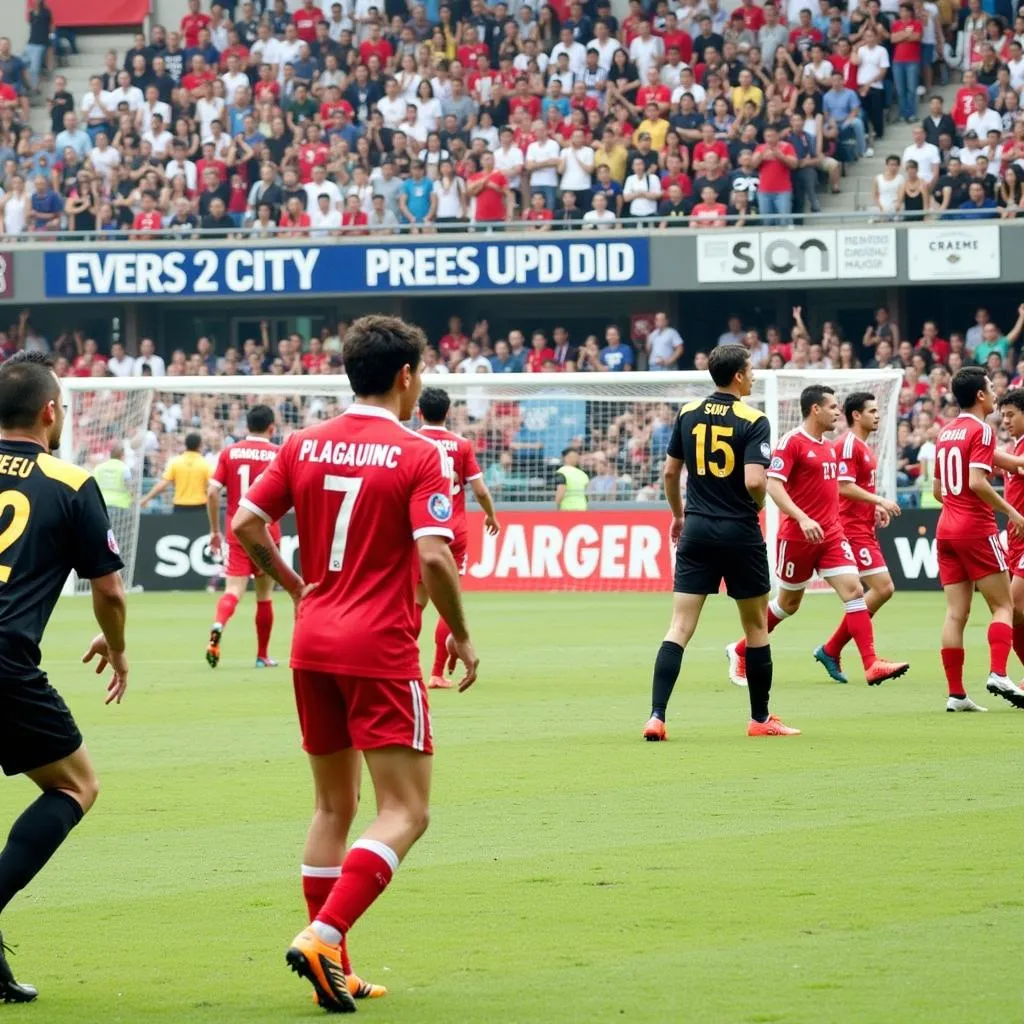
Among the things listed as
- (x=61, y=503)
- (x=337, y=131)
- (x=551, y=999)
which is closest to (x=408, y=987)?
(x=551, y=999)

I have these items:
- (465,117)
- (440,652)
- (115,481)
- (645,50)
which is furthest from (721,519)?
(465,117)

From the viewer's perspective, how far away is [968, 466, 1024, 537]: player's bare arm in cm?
1206

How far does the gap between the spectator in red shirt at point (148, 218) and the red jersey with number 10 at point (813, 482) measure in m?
21.2

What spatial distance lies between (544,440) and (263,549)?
23.3 meters

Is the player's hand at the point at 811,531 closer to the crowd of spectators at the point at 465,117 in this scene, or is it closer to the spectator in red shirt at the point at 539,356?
the crowd of spectators at the point at 465,117

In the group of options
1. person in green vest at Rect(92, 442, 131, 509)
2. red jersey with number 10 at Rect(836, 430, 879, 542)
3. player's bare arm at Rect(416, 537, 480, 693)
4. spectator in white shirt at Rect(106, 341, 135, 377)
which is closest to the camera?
player's bare arm at Rect(416, 537, 480, 693)

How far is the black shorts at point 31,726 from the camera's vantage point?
5742 mm

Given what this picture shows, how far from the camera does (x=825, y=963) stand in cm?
581

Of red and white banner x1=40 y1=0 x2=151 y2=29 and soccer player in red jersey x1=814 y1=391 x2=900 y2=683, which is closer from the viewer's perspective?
soccer player in red jersey x1=814 y1=391 x2=900 y2=683

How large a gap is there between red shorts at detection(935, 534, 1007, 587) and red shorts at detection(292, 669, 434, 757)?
7.29 m

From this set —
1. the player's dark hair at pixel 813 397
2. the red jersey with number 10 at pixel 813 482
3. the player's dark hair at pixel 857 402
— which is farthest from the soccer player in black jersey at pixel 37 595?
the player's dark hair at pixel 857 402

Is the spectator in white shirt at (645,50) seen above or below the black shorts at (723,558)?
above

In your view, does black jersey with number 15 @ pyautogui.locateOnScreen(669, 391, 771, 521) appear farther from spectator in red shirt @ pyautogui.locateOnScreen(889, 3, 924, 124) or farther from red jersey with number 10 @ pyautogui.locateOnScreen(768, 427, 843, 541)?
spectator in red shirt @ pyautogui.locateOnScreen(889, 3, 924, 124)

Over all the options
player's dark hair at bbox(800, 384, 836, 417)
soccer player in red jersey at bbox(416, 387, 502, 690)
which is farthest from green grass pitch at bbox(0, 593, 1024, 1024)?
player's dark hair at bbox(800, 384, 836, 417)
